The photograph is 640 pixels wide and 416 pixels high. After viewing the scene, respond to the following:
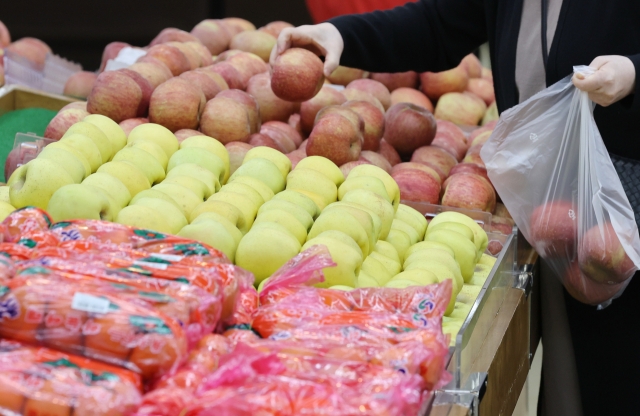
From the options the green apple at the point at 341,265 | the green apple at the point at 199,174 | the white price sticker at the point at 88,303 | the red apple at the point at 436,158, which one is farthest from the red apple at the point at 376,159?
the white price sticker at the point at 88,303

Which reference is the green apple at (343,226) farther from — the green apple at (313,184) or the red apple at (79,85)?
the red apple at (79,85)

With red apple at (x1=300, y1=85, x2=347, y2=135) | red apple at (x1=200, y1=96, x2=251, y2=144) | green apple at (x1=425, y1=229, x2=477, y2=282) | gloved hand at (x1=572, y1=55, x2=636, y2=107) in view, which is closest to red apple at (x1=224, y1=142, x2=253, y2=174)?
red apple at (x1=200, y1=96, x2=251, y2=144)

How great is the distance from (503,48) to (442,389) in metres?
1.16

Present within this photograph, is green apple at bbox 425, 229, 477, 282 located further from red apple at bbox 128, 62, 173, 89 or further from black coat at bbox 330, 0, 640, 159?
red apple at bbox 128, 62, 173, 89

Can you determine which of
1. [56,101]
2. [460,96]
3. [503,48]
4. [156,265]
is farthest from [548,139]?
[56,101]

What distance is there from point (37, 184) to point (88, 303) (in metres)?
0.65

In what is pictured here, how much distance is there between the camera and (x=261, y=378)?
0.96 metres

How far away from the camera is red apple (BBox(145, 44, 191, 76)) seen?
269 centimetres

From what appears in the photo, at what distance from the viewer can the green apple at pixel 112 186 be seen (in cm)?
157

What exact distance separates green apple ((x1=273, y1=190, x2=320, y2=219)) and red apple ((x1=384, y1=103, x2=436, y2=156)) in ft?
3.09

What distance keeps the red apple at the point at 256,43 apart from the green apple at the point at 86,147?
4.98 ft

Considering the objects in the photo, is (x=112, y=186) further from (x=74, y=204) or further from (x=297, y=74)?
(x=297, y=74)

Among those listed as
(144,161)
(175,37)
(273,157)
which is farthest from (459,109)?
(144,161)

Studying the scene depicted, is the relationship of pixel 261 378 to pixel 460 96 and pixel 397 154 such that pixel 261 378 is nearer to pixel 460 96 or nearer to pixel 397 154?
pixel 397 154
